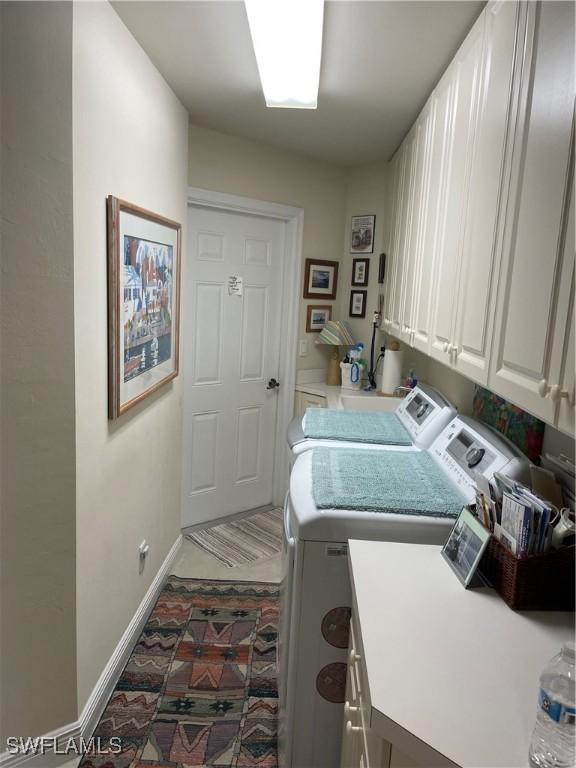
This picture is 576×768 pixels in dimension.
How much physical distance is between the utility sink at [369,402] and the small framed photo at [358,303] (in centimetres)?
76

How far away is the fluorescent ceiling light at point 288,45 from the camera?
4.92 ft

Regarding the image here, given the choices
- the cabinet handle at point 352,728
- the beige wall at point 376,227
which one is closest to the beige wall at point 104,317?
the cabinet handle at point 352,728

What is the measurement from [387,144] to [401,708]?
2884 millimetres

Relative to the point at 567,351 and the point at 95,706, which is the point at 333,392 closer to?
the point at 95,706

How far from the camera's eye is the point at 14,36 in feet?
4.48

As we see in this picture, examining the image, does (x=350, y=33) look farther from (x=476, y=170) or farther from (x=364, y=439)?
(x=364, y=439)

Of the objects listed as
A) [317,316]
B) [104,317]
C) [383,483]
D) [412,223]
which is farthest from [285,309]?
[383,483]

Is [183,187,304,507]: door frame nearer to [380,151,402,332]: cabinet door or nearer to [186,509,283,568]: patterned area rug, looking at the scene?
[186,509,283,568]: patterned area rug

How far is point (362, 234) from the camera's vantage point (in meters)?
3.58

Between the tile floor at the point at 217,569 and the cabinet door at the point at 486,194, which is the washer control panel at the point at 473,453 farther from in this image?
the tile floor at the point at 217,569

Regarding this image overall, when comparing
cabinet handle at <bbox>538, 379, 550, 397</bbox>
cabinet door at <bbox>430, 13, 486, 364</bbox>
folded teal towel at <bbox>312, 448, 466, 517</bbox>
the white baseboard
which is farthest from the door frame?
cabinet handle at <bbox>538, 379, 550, 397</bbox>

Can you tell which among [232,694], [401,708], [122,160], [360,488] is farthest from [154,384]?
[401,708]

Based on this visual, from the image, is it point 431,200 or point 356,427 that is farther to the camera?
point 356,427

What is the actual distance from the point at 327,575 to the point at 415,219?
1.58 metres
